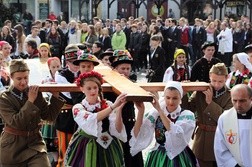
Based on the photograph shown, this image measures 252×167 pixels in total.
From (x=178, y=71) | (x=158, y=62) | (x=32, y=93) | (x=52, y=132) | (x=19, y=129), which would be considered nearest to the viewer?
(x=32, y=93)

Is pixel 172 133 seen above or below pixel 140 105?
below

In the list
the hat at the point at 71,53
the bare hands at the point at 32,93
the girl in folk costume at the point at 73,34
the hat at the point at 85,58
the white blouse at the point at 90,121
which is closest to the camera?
the white blouse at the point at 90,121

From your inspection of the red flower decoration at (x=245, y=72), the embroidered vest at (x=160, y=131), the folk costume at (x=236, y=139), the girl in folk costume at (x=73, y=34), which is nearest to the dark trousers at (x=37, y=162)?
the embroidered vest at (x=160, y=131)

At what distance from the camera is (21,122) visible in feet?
16.1

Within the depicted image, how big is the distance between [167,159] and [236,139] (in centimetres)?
65

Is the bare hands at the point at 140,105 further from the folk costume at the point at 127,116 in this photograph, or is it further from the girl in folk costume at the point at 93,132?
the folk costume at the point at 127,116

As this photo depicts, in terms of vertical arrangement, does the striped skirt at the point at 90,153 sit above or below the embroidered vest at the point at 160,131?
below

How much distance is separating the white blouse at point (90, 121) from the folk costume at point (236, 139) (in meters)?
0.94

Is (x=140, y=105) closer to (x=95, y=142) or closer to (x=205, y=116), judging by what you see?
(x=95, y=142)

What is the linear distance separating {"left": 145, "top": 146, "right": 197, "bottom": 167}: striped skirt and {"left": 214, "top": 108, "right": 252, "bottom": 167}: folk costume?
30 cm

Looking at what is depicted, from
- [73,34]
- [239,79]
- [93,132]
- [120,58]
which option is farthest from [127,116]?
[73,34]

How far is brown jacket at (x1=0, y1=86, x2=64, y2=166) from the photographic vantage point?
4902 mm

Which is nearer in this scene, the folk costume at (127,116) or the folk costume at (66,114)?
the folk costume at (127,116)

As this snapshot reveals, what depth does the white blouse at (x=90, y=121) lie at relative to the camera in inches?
181
